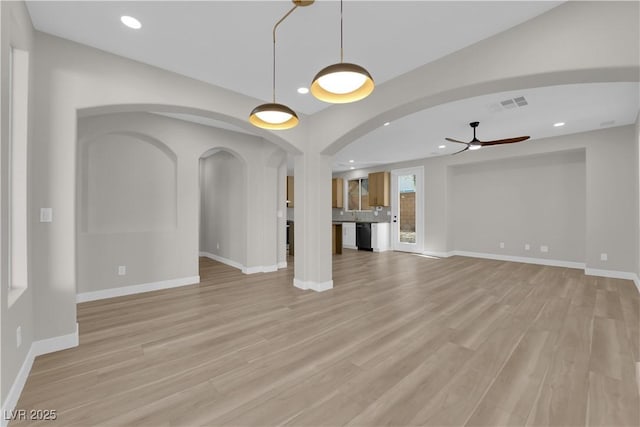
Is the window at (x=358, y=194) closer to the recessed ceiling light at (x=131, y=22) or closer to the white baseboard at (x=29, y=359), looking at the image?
the recessed ceiling light at (x=131, y=22)

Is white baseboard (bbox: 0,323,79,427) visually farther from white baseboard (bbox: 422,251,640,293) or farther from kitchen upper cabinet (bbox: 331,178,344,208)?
kitchen upper cabinet (bbox: 331,178,344,208)

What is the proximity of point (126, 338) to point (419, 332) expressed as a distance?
2984 millimetres

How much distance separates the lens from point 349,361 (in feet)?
7.52

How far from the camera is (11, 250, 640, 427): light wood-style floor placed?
5.63 ft

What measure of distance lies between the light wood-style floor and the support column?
363 millimetres

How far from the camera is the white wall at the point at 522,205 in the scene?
6004 mm

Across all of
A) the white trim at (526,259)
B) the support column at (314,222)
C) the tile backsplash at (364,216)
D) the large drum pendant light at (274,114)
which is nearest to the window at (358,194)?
the tile backsplash at (364,216)

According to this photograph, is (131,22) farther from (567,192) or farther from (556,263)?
(556,263)

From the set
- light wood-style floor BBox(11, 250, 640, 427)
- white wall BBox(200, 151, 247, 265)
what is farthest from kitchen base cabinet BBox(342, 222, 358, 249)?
light wood-style floor BBox(11, 250, 640, 427)

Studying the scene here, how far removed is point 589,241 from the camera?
17.6 feet

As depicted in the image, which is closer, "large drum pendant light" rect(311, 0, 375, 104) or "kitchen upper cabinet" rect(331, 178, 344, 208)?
"large drum pendant light" rect(311, 0, 375, 104)

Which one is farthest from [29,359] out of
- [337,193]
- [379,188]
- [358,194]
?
[358,194]

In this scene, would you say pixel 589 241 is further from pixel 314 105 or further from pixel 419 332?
pixel 314 105

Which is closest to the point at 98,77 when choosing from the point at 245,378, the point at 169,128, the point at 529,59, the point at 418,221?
the point at 169,128
